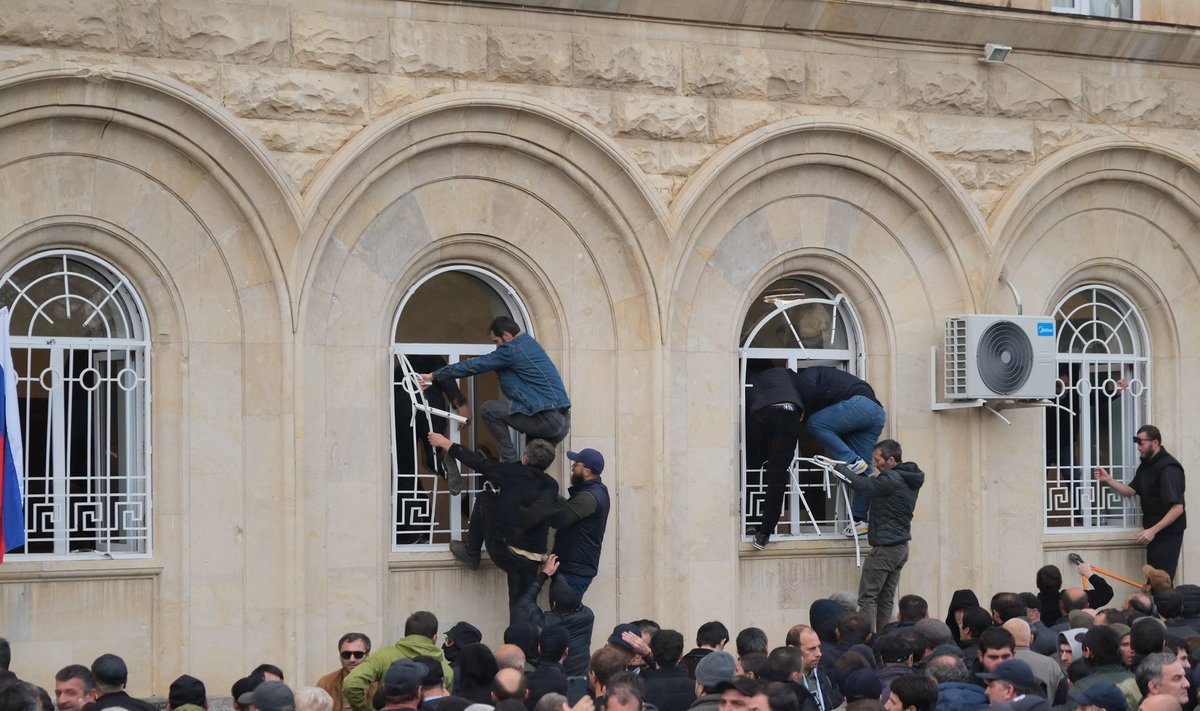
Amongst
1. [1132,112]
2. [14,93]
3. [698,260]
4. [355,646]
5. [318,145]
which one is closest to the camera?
[355,646]

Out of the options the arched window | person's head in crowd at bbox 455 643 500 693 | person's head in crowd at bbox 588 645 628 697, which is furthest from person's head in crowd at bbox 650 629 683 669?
the arched window

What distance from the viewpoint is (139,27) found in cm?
1308

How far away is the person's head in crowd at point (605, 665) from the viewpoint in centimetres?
1019

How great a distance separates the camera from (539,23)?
47.1ft

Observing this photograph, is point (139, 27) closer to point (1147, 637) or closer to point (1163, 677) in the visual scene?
point (1147, 637)

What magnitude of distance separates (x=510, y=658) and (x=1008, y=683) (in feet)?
8.73

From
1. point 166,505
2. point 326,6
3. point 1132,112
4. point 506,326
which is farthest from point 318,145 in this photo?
point 1132,112

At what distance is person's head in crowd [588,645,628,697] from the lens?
10188 millimetres

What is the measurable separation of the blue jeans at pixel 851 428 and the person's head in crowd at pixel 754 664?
4.87 meters

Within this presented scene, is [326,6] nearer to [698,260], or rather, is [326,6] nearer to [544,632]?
[698,260]

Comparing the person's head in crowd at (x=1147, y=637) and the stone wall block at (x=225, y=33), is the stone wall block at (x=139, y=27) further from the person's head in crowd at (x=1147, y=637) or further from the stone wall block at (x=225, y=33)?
the person's head in crowd at (x=1147, y=637)

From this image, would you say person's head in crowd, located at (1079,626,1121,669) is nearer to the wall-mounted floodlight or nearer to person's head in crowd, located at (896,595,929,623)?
person's head in crowd, located at (896,595,929,623)

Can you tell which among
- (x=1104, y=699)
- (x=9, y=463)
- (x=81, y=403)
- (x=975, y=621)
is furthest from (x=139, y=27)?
(x=1104, y=699)

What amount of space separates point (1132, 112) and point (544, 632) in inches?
304
